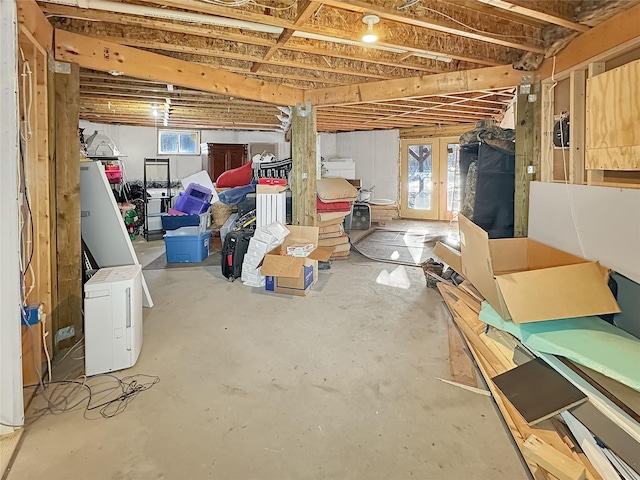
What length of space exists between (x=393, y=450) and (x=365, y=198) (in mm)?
7710

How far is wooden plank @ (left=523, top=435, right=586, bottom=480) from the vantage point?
156cm

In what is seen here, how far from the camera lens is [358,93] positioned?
195 inches

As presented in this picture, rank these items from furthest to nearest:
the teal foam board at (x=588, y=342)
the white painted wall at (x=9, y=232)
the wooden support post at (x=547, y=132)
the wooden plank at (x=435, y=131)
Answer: the wooden plank at (x=435, y=131) < the wooden support post at (x=547, y=132) < the white painted wall at (x=9, y=232) < the teal foam board at (x=588, y=342)

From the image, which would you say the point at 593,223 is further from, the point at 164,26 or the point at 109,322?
the point at 164,26

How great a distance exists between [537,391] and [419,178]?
862cm

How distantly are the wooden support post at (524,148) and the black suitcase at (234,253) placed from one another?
3.06 m

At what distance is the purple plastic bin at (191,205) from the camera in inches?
279

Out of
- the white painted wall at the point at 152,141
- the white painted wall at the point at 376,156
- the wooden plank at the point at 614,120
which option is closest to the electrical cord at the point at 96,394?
the wooden plank at the point at 614,120

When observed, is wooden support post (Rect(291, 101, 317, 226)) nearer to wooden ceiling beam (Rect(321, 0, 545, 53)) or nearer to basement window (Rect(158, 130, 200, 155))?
wooden ceiling beam (Rect(321, 0, 545, 53))

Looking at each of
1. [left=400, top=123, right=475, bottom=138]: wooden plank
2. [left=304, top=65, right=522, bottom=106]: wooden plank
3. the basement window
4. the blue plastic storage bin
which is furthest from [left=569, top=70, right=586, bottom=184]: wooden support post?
the basement window

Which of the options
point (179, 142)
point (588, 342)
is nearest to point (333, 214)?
point (588, 342)

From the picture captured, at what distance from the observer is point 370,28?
2961mm

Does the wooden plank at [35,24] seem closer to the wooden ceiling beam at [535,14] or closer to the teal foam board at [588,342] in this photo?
the wooden ceiling beam at [535,14]

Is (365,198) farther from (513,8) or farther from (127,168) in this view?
(513,8)
